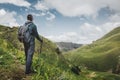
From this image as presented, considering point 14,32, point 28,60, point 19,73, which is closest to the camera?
point 28,60

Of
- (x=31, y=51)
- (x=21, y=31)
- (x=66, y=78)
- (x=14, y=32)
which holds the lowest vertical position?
(x=66, y=78)

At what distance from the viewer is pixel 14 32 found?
65125mm

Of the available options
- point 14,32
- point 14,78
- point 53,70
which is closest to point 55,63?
point 53,70

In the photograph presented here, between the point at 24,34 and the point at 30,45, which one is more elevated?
the point at 24,34

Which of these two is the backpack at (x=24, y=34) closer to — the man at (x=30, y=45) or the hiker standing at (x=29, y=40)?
the hiker standing at (x=29, y=40)

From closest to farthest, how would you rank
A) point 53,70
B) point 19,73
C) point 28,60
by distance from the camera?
1. point 28,60
2. point 19,73
3. point 53,70

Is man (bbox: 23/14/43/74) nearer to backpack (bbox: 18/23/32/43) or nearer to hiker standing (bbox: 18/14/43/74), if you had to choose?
hiker standing (bbox: 18/14/43/74)

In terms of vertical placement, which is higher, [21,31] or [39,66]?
[21,31]

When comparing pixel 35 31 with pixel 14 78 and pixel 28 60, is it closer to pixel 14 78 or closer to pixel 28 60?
pixel 28 60

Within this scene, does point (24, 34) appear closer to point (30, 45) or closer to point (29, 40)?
point (29, 40)

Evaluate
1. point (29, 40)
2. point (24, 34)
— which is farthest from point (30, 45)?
point (24, 34)

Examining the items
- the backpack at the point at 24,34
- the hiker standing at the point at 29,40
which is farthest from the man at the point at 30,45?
the backpack at the point at 24,34

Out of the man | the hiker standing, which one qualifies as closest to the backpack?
the hiker standing

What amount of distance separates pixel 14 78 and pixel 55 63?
3.15 meters
